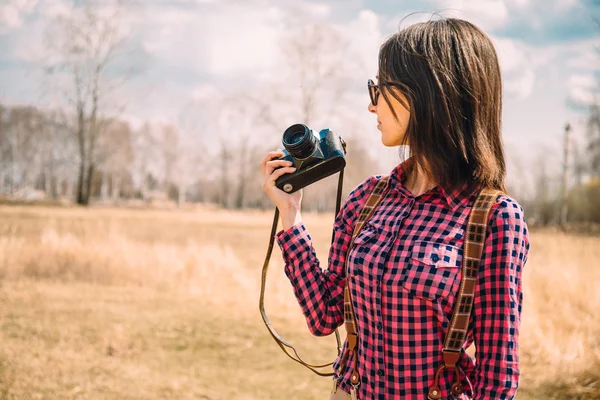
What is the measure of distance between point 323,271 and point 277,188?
307mm

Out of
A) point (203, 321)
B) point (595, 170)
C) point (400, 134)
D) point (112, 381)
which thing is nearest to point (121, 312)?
point (203, 321)

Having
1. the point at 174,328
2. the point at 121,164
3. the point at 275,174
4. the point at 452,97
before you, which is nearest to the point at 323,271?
the point at 275,174

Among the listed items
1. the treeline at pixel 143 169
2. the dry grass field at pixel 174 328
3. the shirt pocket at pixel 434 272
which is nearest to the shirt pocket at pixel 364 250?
the shirt pocket at pixel 434 272

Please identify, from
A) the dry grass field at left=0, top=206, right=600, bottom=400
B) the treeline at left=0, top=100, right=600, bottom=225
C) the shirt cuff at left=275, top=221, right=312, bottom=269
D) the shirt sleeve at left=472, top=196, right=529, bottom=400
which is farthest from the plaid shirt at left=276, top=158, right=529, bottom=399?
the treeline at left=0, top=100, right=600, bottom=225

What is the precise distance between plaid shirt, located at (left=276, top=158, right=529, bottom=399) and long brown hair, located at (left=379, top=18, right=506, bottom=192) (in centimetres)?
9

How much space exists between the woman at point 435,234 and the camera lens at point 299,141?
248 mm

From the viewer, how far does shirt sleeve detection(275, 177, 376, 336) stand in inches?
62.4

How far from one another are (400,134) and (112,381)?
336 cm

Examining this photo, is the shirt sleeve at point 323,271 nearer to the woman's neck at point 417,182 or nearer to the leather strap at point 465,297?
the woman's neck at point 417,182

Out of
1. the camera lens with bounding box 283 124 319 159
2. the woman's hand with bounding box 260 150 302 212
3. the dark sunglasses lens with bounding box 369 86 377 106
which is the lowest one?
the woman's hand with bounding box 260 150 302 212

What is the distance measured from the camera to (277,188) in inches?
66.6

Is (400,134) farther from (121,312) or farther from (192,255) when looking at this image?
(192,255)

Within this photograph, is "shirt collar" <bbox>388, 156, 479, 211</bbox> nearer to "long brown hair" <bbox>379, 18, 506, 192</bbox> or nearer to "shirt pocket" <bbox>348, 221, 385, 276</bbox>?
"long brown hair" <bbox>379, 18, 506, 192</bbox>

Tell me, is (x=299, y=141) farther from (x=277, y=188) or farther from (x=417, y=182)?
(x=417, y=182)
